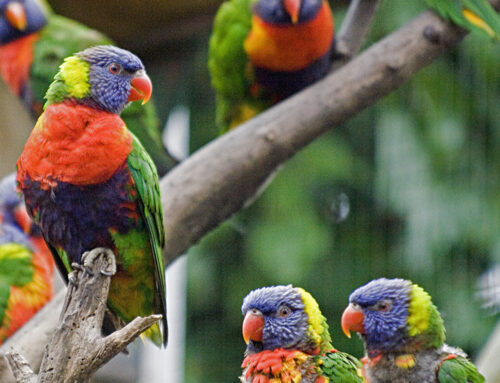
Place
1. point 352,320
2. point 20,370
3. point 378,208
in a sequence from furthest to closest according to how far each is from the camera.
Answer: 1. point 378,208
2. point 352,320
3. point 20,370

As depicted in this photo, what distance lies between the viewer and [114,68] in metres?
1.58

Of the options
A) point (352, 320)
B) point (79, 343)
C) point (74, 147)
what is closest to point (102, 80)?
point (74, 147)

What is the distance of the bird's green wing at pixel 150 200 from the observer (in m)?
1.62

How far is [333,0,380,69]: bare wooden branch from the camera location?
8.71 ft

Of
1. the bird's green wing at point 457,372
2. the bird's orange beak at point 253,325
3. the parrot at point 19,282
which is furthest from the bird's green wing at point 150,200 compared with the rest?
the parrot at point 19,282

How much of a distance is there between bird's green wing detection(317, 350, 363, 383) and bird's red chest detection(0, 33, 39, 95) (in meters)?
1.77

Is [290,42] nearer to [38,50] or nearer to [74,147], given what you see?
[38,50]

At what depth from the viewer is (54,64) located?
9.02 feet

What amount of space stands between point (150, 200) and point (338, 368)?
22.4 inches

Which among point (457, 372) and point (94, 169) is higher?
point (94, 169)

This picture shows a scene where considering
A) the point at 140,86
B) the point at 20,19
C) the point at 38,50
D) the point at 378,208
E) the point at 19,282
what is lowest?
the point at 378,208

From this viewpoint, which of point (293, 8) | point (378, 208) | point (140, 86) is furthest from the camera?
point (378, 208)

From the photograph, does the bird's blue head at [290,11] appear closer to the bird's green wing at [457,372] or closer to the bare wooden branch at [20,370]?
the bird's green wing at [457,372]

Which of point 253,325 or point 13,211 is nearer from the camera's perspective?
point 253,325
